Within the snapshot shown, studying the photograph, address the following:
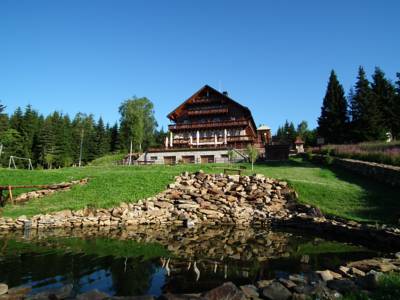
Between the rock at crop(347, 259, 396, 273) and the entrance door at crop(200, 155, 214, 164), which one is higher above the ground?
the entrance door at crop(200, 155, 214, 164)

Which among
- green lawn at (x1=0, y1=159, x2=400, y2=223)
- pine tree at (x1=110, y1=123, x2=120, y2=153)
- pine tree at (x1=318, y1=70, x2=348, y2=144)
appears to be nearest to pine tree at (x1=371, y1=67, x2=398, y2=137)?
pine tree at (x1=318, y1=70, x2=348, y2=144)

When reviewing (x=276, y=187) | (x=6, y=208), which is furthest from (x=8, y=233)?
(x=276, y=187)

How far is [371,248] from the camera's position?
11836mm

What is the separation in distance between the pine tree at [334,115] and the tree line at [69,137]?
35.2 metres

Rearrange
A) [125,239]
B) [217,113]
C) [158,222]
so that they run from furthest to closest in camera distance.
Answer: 1. [217,113]
2. [158,222]
3. [125,239]

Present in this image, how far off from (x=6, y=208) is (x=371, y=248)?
21271 millimetres

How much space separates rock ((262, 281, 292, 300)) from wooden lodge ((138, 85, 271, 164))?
3551cm

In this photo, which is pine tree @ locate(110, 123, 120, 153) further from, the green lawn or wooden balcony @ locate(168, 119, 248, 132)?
the green lawn

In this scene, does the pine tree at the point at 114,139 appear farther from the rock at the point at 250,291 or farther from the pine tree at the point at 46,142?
the rock at the point at 250,291

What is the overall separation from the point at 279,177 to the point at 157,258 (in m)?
16.1

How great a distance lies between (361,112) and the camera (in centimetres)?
4641

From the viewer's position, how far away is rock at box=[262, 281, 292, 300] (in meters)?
5.71

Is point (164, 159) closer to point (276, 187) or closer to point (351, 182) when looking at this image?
point (276, 187)

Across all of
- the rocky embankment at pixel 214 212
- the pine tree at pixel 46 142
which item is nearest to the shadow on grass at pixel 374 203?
the rocky embankment at pixel 214 212
